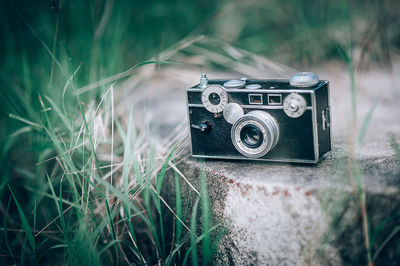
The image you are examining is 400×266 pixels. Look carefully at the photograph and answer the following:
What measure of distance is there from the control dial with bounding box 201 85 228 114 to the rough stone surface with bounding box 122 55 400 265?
208 millimetres

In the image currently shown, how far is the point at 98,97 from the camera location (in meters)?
1.84

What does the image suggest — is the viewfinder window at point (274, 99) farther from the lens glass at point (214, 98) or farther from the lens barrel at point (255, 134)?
the lens glass at point (214, 98)

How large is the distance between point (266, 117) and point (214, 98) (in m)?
0.20

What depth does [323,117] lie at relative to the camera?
1212 mm

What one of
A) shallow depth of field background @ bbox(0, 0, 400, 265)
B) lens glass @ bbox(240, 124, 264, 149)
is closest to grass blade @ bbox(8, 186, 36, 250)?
shallow depth of field background @ bbox(0, 0, 400, 265)

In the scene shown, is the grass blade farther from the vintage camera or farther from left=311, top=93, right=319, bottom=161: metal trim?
left=311, top=93, right=319, bottom=161: metal trim

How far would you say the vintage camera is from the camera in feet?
3.80

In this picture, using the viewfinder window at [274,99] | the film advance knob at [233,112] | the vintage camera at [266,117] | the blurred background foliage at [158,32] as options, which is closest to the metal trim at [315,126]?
the vintage camera at [266,117]

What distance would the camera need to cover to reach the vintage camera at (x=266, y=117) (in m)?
1.16

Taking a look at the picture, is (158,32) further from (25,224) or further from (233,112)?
(25,224)

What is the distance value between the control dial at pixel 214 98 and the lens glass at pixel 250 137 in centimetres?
12

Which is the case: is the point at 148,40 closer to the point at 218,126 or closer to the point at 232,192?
the point at 218,126

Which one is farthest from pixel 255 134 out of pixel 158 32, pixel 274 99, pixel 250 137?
pixel 158 32

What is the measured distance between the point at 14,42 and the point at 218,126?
1.46 m
